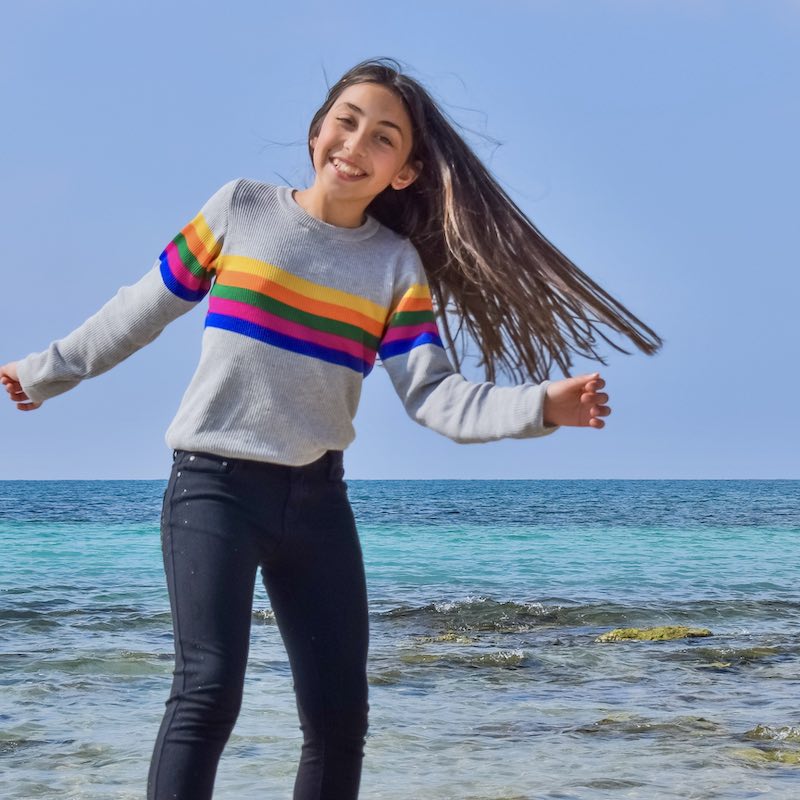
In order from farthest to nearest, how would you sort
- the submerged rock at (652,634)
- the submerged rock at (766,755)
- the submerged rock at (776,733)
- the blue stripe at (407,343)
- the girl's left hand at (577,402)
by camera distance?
the submerged rock at (652,634)
the submerged rock at (776,733)
the submerged rock at (766,755)
the blue stripe at (407,343)
the girl's left hand at (577,402)

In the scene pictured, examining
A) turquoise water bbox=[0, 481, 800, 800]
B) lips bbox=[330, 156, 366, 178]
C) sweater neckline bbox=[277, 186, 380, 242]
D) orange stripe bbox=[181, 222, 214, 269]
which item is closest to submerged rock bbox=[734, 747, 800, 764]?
turquoise water bbox=[0, 481, 800, 800]

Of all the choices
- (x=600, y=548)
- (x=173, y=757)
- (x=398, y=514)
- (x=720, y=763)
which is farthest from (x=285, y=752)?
(x=398, y=514)

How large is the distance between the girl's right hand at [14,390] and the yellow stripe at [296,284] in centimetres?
67

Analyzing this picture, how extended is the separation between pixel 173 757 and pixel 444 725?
3.39 meters

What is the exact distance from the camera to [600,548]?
21172 millimetres

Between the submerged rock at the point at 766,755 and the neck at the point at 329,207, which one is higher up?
the neck at the point at 329,207

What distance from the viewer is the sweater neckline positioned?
2.91 meters

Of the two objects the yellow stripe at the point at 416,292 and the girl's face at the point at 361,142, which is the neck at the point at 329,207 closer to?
the girl's face at the point at 361,142

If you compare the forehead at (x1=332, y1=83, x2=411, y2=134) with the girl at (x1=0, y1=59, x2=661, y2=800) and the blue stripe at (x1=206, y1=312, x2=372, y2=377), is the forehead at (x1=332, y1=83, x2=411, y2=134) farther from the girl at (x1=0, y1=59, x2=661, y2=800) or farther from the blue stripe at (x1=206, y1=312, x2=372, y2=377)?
the blue stripe at (x1=206, y1=312, x2=372, y2=377)

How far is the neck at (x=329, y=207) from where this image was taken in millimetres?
2957

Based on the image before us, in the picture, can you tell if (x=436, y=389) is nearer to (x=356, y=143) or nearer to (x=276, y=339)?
(x=276, y=339)

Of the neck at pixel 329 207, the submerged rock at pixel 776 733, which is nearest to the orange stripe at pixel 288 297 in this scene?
the neck at pixel 329 207

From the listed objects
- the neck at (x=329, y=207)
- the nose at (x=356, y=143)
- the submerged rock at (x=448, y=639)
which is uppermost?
the nose at (x=356, y=143)

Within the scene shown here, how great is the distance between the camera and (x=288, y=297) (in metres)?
2.81
